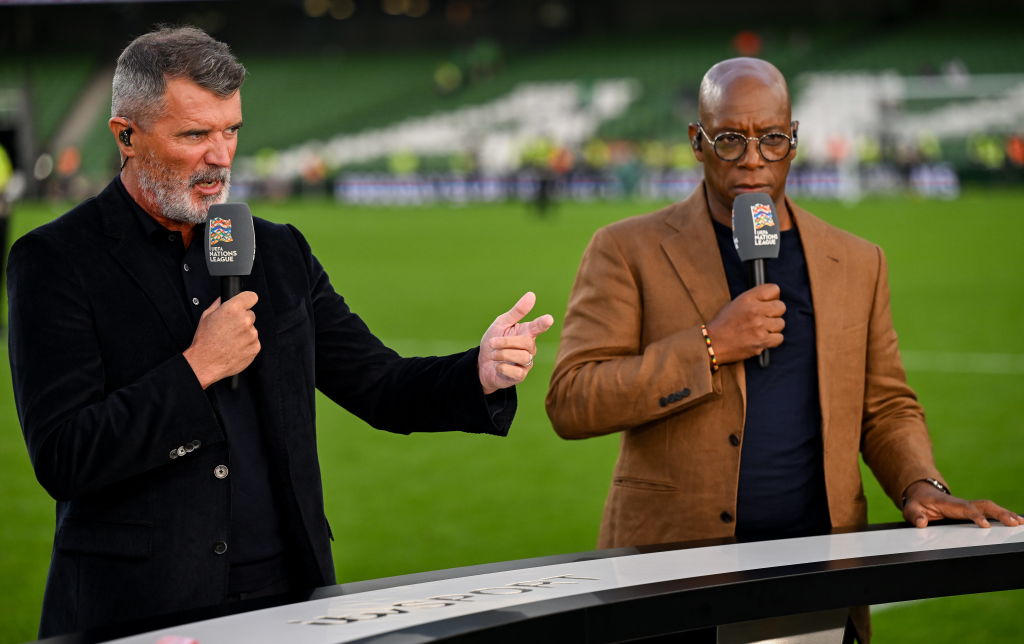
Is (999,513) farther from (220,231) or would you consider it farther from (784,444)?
(220,231)

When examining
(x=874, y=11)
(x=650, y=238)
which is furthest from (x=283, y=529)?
(x=874, y=11)

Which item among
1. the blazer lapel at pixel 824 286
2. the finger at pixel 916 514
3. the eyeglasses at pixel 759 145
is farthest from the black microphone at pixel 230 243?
the finger at pixel 916 514

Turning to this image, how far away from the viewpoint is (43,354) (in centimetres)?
233

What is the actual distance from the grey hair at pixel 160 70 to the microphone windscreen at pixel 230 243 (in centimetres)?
26

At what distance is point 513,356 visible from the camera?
263 cm

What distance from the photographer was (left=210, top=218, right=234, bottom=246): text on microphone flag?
2430mm

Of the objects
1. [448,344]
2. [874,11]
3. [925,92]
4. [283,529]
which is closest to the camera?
[283,529]

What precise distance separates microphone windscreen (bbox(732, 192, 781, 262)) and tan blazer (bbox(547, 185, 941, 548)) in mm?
216

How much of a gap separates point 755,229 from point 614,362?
452 millimetres

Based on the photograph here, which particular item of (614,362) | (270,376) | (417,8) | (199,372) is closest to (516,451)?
(614,362)

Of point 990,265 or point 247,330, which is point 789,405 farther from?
point 990,265

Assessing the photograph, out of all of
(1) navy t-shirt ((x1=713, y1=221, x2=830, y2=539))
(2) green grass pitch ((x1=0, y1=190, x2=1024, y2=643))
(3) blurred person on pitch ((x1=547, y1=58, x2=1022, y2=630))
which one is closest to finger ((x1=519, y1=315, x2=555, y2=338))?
(3) blurred person on pitch ((x1=547, y1=58, x2=1022, y2=630))

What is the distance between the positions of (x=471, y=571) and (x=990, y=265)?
1547cm

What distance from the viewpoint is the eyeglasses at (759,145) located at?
3027 millimetres
